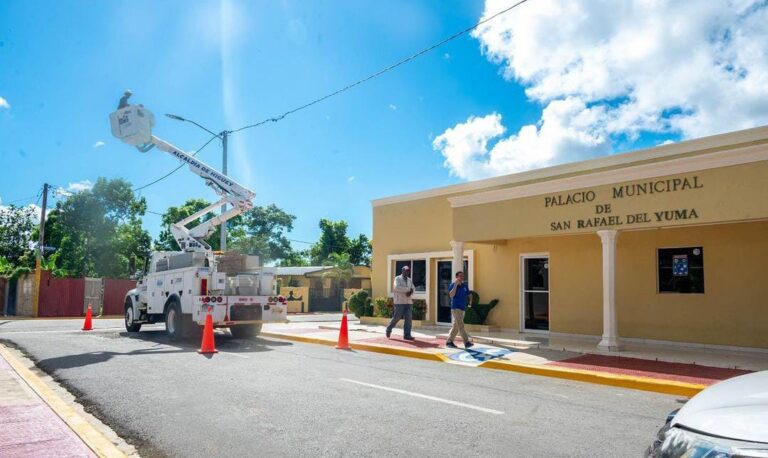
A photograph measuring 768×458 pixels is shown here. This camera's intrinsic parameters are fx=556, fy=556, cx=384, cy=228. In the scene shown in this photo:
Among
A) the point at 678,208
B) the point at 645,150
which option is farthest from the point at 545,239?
the point at 678,208

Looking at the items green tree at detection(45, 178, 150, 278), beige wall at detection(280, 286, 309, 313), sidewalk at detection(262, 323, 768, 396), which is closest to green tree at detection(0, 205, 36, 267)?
green tree at detection(45, 178, 150, 278)

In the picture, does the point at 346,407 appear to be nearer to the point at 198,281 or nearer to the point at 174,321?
the point at 198,281

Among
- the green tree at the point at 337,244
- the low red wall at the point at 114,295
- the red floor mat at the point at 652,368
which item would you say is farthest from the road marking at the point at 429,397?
the green tree at the point at 337,244

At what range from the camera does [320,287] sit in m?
38.7

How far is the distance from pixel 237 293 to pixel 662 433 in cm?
1263

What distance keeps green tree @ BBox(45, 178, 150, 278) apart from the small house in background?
34.2 ft

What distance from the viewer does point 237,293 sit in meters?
14.2

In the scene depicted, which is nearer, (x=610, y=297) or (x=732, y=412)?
(x=732, y=412)

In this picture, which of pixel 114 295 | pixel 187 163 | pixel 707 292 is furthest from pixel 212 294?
pixel 114 295

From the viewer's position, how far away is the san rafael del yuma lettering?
1073cm

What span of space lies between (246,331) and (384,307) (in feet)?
17.1

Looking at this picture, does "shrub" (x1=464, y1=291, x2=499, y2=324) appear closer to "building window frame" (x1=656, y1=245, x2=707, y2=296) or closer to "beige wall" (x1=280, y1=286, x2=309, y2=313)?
"building window frame" (x1=656, y1=245, x2=707, y2=296)

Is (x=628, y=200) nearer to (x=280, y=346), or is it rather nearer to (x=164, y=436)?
(x=280, y=346)

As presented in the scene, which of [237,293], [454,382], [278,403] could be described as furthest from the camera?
[237,293]
